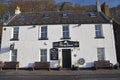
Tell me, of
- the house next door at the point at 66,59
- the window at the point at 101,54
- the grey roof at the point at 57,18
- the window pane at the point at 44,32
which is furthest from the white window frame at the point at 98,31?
the window pane at the point at 44,32

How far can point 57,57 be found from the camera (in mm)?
24625

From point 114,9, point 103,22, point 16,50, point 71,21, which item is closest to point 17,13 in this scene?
point 16,50

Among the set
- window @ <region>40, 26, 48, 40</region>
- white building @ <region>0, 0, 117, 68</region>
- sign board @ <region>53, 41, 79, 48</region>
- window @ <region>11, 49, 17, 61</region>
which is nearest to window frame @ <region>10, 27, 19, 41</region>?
white building @ <region>0, 0, 117, 68</region>

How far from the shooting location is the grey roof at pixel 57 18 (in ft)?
85.0

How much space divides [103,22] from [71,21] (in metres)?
4.00

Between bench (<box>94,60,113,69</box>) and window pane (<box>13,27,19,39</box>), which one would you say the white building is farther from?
bench (<box>94,60,113,69</box>)

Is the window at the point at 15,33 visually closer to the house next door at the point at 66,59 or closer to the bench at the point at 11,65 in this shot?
the bench at the point at 11,65

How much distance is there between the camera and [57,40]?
82.4ft

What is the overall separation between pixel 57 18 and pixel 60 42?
392 cm

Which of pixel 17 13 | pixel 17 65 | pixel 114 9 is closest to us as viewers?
pixel 17 65

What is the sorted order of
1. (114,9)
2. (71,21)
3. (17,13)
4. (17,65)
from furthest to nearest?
(114,9) < (17,13) < (71,21) < (17,65)

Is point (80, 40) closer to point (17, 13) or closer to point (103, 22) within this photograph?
point (103, 22)

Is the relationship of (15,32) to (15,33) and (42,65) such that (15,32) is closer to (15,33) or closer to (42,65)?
(15,33)

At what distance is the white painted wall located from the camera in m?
24.6
